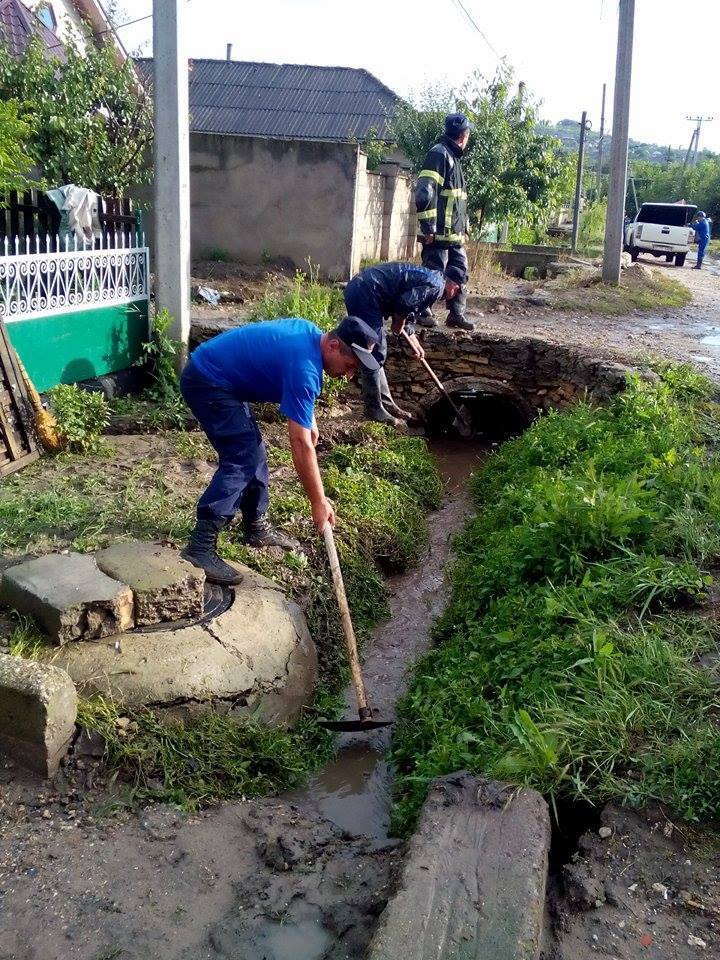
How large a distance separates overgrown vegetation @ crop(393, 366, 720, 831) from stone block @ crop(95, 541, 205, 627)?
50.6 inches

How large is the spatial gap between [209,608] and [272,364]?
4.29 feet

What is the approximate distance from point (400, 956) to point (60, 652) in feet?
6.79

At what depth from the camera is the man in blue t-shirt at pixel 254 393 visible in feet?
12.9

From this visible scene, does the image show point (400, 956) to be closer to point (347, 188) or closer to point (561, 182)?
point (347, 188)

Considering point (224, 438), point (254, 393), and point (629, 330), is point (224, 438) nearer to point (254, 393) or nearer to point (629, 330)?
point (254, 393)

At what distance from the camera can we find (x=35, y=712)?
3.27m

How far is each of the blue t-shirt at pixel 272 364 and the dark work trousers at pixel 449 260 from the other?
428 centimetres

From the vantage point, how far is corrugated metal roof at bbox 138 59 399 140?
18922 mm

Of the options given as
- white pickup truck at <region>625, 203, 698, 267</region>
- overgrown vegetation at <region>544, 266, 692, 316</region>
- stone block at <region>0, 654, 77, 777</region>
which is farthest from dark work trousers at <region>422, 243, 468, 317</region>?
white pickup truck at <region>625, 203, 698, 267</region>

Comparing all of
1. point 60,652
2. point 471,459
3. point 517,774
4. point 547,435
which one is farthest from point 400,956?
point 471,459

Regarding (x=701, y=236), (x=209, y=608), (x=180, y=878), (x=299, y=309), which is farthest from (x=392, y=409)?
(x=701, y=236)

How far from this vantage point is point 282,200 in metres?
11.9

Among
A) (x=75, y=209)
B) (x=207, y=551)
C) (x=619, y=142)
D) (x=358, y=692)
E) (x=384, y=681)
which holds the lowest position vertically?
(x=384, y=681)

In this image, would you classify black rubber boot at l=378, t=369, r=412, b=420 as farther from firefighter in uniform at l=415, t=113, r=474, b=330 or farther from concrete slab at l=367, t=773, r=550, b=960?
concrete slab at l=367, t=773, r=550, b=960
